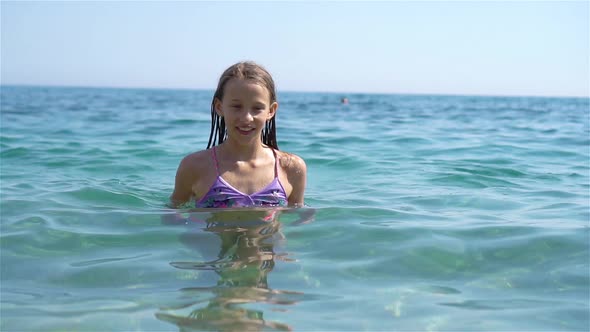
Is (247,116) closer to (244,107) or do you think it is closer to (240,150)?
(244,107)

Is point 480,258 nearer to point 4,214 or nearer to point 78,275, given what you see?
point 78,275

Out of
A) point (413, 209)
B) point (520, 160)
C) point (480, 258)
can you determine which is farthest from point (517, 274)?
point (520, 160)

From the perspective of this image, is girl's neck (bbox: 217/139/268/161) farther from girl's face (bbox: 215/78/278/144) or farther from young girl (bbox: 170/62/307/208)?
girl's face (bbox: 215/78/278/144)

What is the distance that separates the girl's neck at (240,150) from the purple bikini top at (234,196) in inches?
3.6

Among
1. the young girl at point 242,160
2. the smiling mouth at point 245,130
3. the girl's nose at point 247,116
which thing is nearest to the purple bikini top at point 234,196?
the young girl at point 242,160

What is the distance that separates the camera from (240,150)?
4.60 meters

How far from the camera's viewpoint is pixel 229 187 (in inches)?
178

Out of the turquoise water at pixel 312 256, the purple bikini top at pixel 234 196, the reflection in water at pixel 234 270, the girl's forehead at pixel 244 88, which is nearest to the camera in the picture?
the reflection in water at pixel 234 270

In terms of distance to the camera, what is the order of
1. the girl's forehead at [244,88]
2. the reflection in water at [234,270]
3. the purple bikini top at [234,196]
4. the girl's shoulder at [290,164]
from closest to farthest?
the reflection in water at [234,270], the girl's forehead at [244,88], the purple bikini top at [234,196], the girl's shoulder at [290,164]

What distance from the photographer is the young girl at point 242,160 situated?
14.1ft

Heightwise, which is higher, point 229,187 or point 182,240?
point 229,187

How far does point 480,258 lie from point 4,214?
3639mm

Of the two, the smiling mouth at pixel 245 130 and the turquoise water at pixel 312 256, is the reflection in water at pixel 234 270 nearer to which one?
the turquoise water at pixel 312 256

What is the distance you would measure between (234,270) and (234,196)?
1.17m
